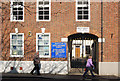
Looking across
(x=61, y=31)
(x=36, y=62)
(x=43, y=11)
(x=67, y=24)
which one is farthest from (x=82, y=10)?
(x=36, y=62)

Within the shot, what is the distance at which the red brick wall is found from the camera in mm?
13953

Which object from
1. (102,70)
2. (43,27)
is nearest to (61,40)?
(43,27)

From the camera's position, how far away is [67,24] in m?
14.2

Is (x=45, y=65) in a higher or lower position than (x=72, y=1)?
lower

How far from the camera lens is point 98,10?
1417 centimetres

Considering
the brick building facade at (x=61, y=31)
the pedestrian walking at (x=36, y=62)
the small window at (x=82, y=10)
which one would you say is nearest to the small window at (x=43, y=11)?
the brick building facade at (x=61, y=31)

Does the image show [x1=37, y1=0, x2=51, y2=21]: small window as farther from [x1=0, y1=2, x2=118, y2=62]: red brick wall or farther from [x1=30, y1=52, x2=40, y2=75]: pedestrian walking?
[x1=30, y1=52, x2=40, y2=75]: pedestrian walking

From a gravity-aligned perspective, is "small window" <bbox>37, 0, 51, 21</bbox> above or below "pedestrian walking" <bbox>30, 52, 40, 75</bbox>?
above

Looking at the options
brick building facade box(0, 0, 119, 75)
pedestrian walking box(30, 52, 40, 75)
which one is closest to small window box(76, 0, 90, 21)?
brick building facade box(0, 0, 119, 75)

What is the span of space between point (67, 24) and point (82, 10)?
1.65 m

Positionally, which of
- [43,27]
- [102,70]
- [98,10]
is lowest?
[102,70]

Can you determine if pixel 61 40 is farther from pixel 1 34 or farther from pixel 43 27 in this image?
pixel 1 34

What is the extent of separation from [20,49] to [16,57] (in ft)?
2.37

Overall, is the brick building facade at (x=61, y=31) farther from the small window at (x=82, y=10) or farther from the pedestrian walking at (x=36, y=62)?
the pedestrian walking at (x=36, y=62)
